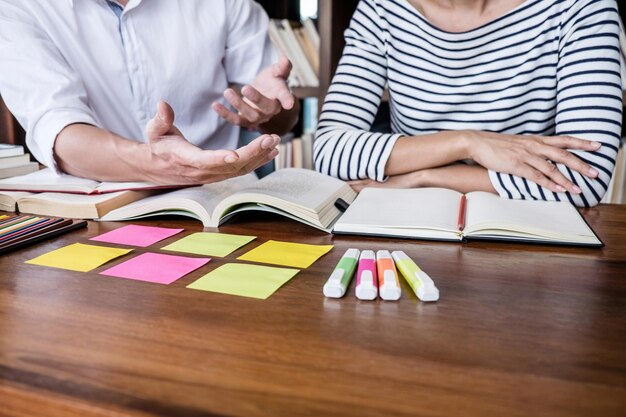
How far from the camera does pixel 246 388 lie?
0.37 m

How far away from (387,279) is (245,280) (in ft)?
0.50

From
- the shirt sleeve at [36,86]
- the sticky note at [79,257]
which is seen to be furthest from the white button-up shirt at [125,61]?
the sticky note at [79,257]

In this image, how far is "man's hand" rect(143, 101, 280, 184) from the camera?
2.49 feet

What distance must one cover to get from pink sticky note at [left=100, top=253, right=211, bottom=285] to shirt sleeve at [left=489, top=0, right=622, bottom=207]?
586 millimetres

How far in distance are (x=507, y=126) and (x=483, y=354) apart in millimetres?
886

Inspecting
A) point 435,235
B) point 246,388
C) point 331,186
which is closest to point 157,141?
point 331,186

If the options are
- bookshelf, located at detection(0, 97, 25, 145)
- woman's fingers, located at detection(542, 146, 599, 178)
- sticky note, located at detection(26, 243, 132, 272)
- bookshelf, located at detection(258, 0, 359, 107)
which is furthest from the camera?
bookshelf, located at detection(258, 0, 359, 107)

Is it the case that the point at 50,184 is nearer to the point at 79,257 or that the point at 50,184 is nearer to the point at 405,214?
the point at 79,257

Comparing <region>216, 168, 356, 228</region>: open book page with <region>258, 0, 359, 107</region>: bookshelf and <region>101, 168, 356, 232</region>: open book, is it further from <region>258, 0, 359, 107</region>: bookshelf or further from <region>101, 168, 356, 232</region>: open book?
<region>258, 0, 359, 107</region>: bookshelf

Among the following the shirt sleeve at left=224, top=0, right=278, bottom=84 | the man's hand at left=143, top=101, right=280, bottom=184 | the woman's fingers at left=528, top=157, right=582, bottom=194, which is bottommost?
the woman's fingers at left=528, top=157, right=582, bottom=194

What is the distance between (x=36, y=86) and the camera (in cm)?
100

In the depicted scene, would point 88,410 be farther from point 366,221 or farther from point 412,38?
point 412,38

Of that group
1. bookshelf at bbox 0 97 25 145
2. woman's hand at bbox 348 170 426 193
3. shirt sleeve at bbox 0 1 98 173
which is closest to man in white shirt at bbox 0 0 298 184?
shirt sleeve at bbox 0 1 98 173

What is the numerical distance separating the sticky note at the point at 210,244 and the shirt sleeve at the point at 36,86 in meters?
0.41
